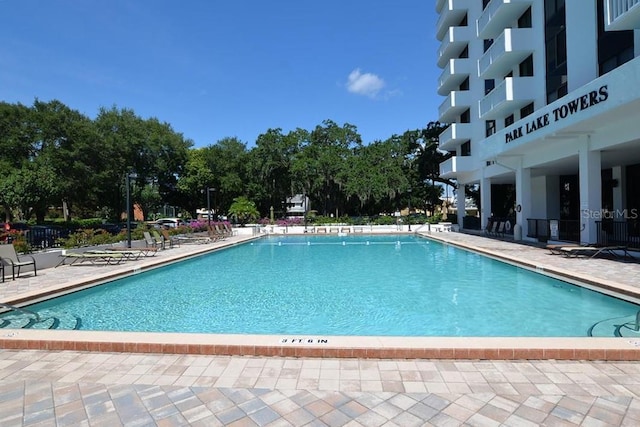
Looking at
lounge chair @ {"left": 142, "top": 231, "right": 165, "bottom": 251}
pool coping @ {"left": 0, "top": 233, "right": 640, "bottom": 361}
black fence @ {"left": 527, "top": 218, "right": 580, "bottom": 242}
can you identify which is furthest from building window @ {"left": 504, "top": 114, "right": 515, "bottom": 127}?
lounge chair @ {"left": 142, "top": 231, "right": 165, "bottom": 251}

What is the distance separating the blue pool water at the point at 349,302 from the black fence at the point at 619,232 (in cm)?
426

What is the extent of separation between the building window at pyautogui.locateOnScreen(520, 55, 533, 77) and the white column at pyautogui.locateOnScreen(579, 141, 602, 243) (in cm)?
724

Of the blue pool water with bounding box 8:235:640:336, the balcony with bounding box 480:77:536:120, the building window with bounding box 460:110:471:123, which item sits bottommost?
the blue pool water with bounding box 8:235:640:336

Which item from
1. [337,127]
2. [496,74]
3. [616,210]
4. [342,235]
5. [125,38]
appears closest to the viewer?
[125,38]

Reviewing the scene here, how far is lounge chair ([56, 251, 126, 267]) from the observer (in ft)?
38.7

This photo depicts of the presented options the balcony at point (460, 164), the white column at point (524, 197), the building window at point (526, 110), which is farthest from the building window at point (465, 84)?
the white column at point (524, 197)

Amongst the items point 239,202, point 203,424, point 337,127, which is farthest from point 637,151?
point 337,127

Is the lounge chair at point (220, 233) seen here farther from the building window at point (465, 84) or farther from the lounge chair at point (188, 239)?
the building window at point (465, 84)

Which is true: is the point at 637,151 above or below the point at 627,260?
above

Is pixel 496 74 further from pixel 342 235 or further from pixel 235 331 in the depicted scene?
pixel 235 331

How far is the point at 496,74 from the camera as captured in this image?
2094 centimetres

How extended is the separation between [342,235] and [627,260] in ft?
56.8

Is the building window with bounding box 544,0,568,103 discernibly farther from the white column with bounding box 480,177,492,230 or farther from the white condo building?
the white column with bounding box 480,177,492,230

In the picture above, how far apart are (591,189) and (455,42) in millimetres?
17562
